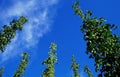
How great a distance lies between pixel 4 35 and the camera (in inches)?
1551

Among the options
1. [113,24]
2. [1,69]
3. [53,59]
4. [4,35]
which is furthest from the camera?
[1,69]

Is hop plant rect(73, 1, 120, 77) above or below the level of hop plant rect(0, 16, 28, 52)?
below

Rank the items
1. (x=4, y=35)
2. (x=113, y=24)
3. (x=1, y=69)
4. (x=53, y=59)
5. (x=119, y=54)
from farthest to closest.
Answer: (x=1, y=69)
(x=53, y=59)
(x=4, y=35)
(x=113, y=24)
(x=119, y=54)

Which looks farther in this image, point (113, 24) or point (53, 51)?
point (53, 51)

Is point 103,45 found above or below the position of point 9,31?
below

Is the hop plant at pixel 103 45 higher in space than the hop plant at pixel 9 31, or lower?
lower

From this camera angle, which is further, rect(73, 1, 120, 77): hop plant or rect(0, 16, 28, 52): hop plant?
rect(0, 16, 28, 52): hop plant

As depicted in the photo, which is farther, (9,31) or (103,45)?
(9,31)

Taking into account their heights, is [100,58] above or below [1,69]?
below

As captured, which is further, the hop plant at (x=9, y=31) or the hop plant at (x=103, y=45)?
the hop plant at (x=9, y=31)

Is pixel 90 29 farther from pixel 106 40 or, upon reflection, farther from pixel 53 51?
pixel 53 51

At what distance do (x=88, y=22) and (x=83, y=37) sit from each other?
1921 mm

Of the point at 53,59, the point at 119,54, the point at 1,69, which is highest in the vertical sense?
the point at 1,69

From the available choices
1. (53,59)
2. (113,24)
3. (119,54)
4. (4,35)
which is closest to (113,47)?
(119,54)
